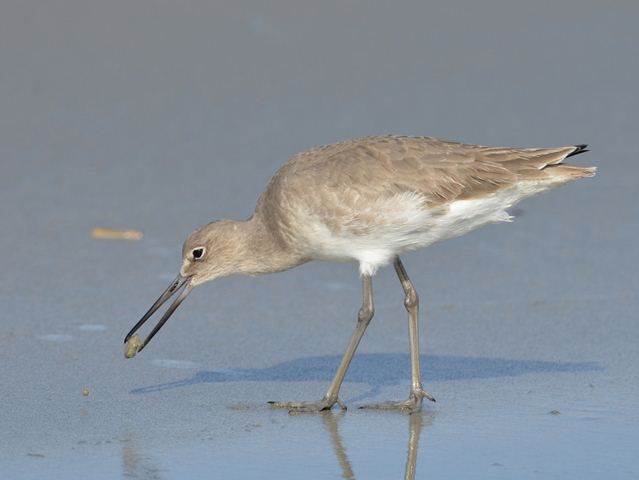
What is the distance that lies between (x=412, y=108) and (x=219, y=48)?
1748 mm

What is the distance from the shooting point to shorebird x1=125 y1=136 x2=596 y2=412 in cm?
743

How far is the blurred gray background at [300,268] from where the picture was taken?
21.8 feet

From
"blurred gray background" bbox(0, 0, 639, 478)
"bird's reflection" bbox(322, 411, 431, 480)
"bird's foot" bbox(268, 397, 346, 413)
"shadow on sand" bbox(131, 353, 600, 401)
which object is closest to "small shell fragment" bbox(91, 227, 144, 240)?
"blurred gray background" bbox(0, 0, 639, 478)

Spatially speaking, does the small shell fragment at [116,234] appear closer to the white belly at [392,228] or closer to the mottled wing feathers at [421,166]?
the mottled wing feathers at [421,166]

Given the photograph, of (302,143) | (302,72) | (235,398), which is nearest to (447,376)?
(235,398)

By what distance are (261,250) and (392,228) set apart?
754 millimetres

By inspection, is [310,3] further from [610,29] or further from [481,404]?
[481,404]

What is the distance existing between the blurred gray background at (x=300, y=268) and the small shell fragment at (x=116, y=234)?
0.09 m

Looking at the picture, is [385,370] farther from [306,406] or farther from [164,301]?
[164,301]

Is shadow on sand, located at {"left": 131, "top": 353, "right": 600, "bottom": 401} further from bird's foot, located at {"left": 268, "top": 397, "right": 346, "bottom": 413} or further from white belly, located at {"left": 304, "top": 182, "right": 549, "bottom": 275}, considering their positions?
white belly, located at {"left": 304, "top": 182, "right": 549, "bottom": 275}

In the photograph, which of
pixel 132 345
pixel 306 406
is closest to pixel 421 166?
pixel 306 406

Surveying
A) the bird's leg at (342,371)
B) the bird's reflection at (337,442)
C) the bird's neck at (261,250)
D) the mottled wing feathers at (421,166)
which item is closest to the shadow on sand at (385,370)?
the bird's leg at (342,371)

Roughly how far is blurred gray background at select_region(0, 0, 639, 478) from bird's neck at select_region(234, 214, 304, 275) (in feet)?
1.64

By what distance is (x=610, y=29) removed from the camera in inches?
520
